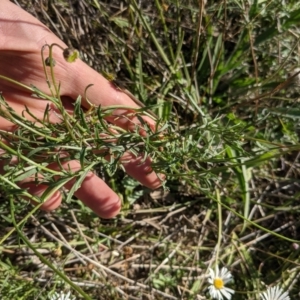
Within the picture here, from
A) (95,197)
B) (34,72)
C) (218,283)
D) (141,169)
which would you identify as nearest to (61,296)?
(95,197)

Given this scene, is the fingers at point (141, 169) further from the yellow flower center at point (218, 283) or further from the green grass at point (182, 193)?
the yellow flower center at point (218, 283)

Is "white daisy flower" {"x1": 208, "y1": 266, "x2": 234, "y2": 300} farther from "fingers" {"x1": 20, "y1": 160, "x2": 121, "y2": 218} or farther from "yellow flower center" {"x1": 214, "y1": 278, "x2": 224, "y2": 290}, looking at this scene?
"fingers" {"x1": 20, "y1": 160, "x2": 121, "y2": 218}

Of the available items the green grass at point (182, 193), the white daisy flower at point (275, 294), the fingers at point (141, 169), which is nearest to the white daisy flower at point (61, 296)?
the green grass at point (182, 193)

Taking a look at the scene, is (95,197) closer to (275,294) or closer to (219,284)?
(219,284)

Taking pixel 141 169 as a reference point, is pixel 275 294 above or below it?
below

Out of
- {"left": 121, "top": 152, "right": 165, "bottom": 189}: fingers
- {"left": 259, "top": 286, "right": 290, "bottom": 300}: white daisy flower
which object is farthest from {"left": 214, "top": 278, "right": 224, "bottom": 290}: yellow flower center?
{"left": 121, "top": 152, "right": 165, "bottom": 189}: fingers

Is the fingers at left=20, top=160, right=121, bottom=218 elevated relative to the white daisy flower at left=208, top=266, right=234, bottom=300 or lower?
elevated

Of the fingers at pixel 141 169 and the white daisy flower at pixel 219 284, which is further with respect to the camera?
the white daisy flower at pixel 219 284
